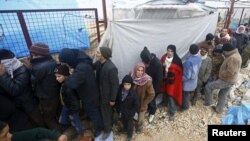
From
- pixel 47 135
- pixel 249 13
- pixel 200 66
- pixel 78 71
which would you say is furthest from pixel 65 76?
pixel 249 13

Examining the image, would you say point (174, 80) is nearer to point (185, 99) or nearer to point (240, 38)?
point (185, 99)

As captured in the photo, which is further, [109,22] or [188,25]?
[188,25]

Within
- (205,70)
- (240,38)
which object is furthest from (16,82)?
(240,38)

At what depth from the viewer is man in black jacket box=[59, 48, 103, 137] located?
7.45 feet

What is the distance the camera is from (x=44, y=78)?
2.34m

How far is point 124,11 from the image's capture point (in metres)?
3.91

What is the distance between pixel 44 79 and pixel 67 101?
463mm

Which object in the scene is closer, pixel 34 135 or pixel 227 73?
pixel 34 135

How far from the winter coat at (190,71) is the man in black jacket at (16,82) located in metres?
2.70

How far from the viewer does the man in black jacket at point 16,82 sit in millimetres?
2094

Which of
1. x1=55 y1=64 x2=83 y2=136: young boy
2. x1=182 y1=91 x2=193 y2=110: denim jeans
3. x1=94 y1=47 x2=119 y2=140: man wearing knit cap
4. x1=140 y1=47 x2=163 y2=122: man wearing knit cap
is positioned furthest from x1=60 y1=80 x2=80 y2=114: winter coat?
x1=182 y1=91 x2=193 y2=110: denim jeans

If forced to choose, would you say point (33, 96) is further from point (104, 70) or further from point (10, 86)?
point (104, 70)

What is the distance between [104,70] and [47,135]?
112cm

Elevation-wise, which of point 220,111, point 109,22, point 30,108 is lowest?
point 220,111
